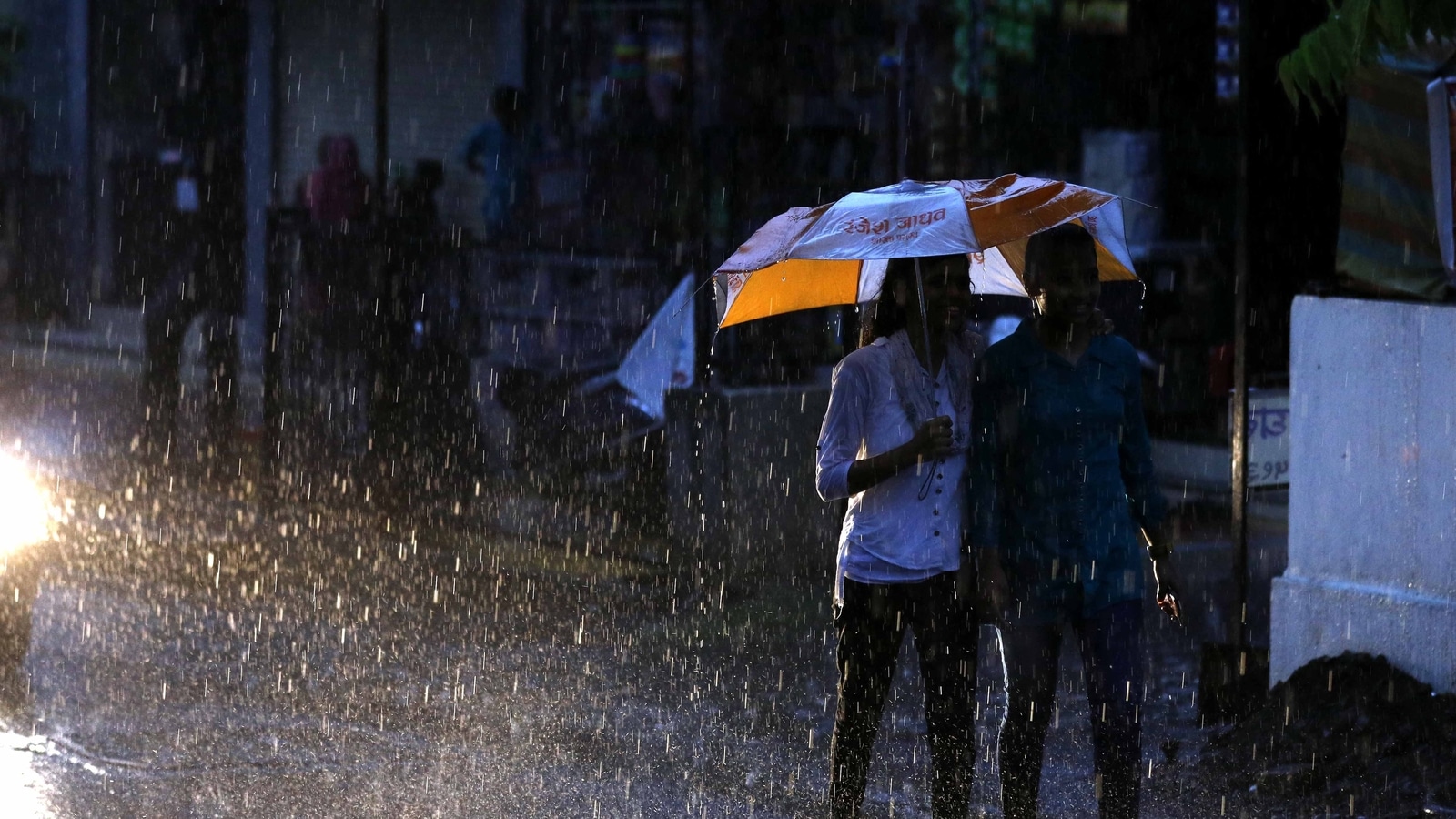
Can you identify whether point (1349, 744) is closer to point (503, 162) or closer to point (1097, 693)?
point (1097, 693)

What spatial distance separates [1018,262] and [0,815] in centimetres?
371

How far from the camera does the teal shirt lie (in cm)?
501

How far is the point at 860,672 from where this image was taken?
5.27 meters

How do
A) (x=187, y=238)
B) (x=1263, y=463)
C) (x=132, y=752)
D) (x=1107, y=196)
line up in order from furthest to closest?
(x=187, y=238) → (x=1263, y=463) → (x=132, y=752) → (x=1107, y=196)

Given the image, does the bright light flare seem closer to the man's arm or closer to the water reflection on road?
the water reflection on road

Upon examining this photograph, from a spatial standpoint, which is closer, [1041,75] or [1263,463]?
[1263,463]

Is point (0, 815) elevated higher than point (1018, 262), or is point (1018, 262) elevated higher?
point (1018, 262)

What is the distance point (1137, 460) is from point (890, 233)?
98cm

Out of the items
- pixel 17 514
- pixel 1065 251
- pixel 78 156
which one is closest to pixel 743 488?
pixel 17 514

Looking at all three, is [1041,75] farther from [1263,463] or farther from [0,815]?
[0,815]

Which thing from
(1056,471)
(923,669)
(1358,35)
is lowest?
(923,669)

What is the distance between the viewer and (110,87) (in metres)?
23.6

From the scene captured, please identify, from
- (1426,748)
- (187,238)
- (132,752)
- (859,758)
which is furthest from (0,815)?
(187,238)

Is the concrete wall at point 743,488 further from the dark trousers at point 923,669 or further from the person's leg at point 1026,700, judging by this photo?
the person's leg at point 1026,700
